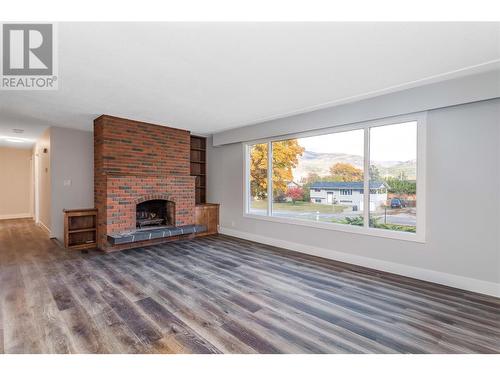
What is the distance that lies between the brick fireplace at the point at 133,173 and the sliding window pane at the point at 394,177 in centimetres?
386

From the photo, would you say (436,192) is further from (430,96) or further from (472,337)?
(472,337)

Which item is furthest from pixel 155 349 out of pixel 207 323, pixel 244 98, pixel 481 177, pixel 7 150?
pixel 7 150

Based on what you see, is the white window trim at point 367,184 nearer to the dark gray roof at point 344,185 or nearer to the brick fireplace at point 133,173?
the dark gray roof at point 344,185

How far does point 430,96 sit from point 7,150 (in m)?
11.2

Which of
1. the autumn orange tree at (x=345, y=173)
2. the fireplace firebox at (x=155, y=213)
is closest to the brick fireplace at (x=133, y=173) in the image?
the fireplace firebox at (x=155, y=213)

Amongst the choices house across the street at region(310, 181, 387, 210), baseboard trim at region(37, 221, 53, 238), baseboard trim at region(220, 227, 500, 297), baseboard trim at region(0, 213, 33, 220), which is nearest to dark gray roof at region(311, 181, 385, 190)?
house across the street at region(310, 181, 387, 210)

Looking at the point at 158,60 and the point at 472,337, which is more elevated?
the point at 158,60

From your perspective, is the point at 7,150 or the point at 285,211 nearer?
the point at 285,211

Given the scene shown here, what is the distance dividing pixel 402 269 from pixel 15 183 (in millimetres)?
10910

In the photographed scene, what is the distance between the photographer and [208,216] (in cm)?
617

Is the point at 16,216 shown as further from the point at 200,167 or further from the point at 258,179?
the point at 258,179

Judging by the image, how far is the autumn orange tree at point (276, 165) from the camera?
4.89 meters

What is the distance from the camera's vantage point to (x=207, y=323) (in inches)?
86.8

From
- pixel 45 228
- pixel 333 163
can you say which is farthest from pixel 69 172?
pixel 333 163
